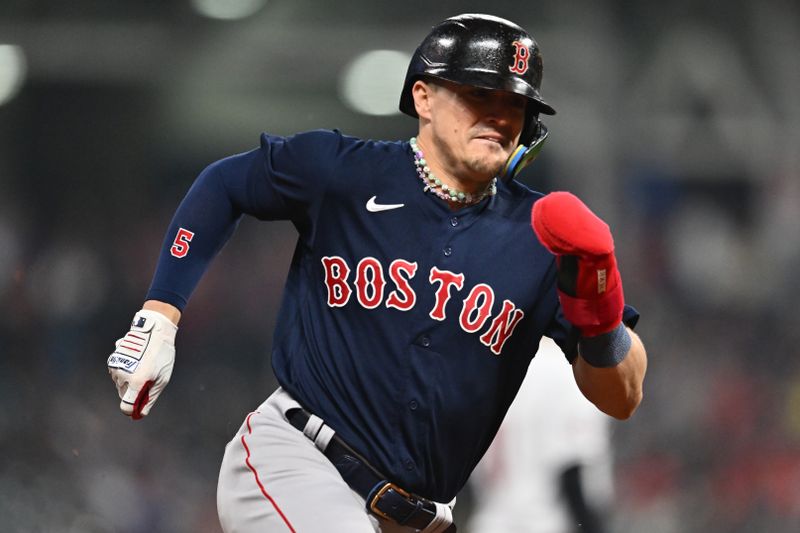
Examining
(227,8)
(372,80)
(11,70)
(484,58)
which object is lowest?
(11,70)

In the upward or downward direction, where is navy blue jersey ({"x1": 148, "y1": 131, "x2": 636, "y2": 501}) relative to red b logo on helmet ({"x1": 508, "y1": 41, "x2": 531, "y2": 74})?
downward

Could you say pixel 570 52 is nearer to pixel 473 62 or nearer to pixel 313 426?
pixel 473 62

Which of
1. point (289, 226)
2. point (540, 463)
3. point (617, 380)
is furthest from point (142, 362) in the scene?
point (289, 226)

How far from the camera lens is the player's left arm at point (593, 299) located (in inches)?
69.6

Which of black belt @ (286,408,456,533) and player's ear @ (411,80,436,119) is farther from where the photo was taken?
player's ear @ (411,80,436,119)

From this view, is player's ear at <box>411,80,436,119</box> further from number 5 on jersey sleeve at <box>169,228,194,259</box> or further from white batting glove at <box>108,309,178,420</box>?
white batting glove at <box>108,309,178,420</box>

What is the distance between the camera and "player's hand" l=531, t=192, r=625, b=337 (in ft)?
5.79

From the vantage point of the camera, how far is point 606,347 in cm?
192

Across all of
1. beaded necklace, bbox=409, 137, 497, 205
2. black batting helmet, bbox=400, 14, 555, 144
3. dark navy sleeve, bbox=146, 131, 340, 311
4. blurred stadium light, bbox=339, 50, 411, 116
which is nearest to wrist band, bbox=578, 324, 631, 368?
beaded necklace, bbox=409, 137, 497, 205

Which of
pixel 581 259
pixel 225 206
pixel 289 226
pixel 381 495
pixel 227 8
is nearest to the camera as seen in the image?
pixel 581 259

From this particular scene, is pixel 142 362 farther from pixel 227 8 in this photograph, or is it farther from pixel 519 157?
pixel 227 8

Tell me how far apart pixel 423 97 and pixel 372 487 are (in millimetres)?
767

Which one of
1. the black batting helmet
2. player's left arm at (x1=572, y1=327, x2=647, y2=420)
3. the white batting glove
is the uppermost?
the black batting helmet

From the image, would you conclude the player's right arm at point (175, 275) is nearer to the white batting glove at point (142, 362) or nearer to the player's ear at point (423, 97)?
the white batting glove at point (142, 362)
